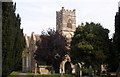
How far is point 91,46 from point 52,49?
50.1 feet

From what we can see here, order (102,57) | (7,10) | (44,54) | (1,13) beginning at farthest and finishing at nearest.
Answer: (44,54) < (102,57) < (7,10) < (1,13)

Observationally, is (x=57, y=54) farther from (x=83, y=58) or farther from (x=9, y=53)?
(x=9, y=53)

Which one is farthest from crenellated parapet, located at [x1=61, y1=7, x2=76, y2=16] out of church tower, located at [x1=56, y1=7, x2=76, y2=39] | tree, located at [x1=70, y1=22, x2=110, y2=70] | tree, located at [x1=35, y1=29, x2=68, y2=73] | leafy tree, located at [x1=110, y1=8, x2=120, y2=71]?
leafy tree, located at [x1=110, y1=8, x2=120, y2=71]

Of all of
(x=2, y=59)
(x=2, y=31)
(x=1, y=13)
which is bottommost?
(x=2, y=59)

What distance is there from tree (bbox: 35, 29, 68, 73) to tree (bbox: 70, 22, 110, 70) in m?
10.2

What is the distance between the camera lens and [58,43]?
5653 cm

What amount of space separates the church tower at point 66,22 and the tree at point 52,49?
20399 mm

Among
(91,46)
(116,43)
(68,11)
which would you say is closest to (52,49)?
(91,46)

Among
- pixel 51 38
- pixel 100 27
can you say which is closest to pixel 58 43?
pixel 51 38

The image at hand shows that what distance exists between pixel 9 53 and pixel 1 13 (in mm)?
3860

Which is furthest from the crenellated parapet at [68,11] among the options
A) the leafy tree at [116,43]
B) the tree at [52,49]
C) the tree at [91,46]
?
the leafy tree at [116,43]

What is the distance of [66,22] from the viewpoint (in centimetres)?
7969

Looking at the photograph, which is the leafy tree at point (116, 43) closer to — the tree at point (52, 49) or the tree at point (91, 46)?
the tree at point (91, 46)

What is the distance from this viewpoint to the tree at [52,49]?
56.0 m
